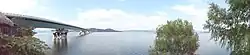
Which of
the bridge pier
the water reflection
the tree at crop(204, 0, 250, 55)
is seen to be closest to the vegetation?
the tree at crop(204, 0, 250, 55)

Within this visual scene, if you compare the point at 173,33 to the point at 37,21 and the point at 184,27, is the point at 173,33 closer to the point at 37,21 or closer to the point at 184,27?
the point at 184,27

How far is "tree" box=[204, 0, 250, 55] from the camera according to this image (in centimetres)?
1889

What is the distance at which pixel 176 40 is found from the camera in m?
47.9

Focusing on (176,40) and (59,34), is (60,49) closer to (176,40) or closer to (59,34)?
(59,34)

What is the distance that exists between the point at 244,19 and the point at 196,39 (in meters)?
29.8

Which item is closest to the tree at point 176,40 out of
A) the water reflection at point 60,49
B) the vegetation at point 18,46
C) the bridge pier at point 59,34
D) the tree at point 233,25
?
the tree at point 233,25

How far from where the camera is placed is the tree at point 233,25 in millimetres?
18891

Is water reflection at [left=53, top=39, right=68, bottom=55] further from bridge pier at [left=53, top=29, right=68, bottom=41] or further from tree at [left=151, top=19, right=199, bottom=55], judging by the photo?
tree at [left=151, top=19, right=199, bottom=55]

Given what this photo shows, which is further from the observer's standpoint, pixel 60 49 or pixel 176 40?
pixel 60 49

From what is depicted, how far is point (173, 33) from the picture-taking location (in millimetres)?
49031

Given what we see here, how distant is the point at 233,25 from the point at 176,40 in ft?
89.6

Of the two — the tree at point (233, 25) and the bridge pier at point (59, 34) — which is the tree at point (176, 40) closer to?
the tree at point (233, 25)

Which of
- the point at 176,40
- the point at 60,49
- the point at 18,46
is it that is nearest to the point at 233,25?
the point at 18,46

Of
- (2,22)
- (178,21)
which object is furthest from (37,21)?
(2,22)
